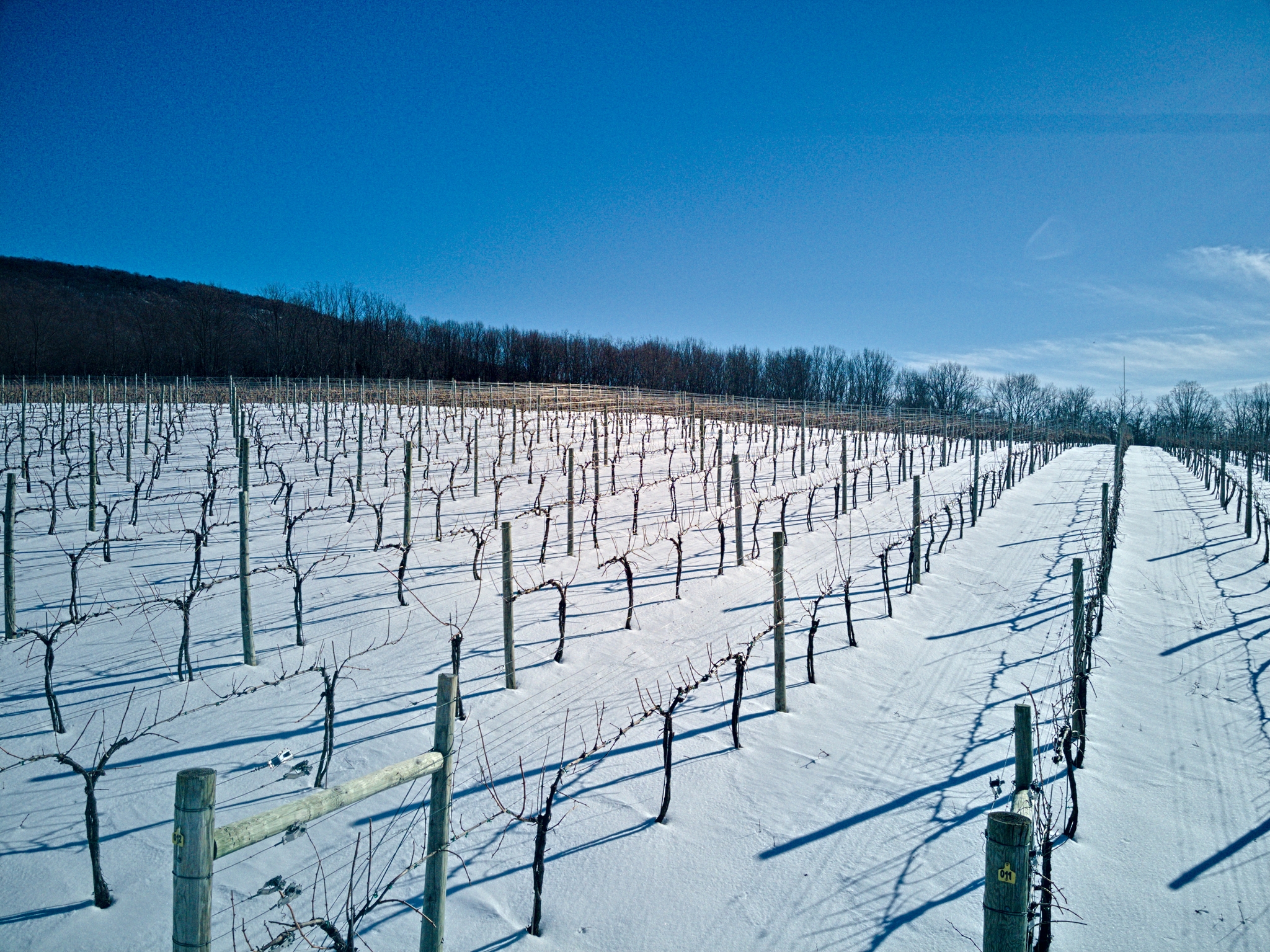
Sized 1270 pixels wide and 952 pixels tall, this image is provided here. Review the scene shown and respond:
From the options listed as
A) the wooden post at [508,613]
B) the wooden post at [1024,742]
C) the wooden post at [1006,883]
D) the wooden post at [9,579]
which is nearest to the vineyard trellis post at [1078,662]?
the wooden post at [1024,742]

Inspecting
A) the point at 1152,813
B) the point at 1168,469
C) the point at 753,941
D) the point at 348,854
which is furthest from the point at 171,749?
the point at 1168,469

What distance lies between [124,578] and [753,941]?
9.17 m

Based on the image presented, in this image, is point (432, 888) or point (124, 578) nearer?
point (432, 888)

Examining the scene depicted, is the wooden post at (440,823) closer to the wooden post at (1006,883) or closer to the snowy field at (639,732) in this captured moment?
the snowy field at (639,732)

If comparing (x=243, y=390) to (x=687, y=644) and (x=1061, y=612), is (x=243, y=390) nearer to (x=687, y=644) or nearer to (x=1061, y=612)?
(x=687, y=644)

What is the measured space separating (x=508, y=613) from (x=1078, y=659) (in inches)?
186

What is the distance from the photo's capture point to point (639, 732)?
5238 mm

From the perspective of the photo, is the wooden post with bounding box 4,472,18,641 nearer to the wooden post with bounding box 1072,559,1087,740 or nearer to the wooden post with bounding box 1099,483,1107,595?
the wooden post with bounding box 1072,559,1087,740

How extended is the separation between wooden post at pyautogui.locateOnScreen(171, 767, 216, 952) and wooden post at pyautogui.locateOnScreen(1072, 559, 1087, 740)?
202 inches

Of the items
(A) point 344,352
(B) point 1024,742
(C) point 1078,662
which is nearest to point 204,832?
(B) point 1024,742

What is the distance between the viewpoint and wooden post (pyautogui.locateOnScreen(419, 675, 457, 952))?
8.07ft

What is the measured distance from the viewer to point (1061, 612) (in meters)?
8.48

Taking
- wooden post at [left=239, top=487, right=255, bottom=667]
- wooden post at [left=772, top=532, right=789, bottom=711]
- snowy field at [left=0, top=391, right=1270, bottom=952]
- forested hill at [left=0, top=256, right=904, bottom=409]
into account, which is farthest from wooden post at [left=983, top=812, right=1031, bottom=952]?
forested hill at [left=0, top=256, right=904, bottom=409]

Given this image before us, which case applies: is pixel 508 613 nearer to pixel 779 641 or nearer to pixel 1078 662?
pixel 779 641
